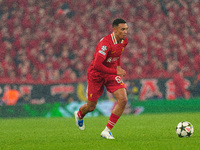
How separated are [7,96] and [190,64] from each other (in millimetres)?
8283

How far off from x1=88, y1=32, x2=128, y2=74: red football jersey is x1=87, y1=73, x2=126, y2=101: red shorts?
160 millimetres

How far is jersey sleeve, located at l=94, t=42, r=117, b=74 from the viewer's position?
757cm

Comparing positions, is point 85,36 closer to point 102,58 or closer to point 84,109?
point 84,109

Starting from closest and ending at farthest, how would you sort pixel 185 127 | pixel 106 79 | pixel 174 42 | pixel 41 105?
pixel 185 127, pixel 106 79, pixel 41 105, pixel 174 42

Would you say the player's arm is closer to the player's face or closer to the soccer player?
the soccer player

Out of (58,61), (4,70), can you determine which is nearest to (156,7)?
(58,61)

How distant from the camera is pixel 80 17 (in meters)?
23.5

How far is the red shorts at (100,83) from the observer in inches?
314

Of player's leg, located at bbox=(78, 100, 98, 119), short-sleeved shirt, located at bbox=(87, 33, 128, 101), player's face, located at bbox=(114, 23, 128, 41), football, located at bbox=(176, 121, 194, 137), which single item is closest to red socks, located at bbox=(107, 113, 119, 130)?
short-sleeved shirt, located at bbox=(87, 33, 128, 101)

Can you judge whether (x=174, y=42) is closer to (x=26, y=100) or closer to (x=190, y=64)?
(x=190, y=64)

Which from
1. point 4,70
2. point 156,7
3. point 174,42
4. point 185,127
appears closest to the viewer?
point 185,127

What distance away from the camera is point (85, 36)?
2211 centimetres

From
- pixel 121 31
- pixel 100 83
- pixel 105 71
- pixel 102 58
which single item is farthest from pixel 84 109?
pixel 121 31

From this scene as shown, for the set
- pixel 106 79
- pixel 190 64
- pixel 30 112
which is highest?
pixel 106 79
